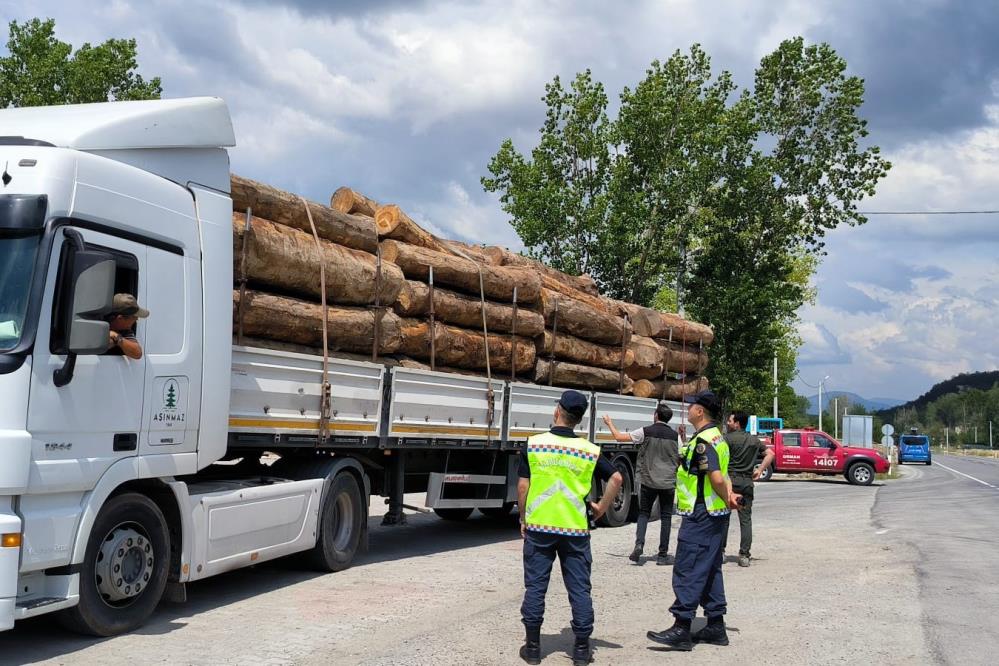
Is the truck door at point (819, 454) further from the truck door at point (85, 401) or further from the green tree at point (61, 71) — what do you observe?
the truck door at point (85, 401)

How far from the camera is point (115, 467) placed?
21.0 ft

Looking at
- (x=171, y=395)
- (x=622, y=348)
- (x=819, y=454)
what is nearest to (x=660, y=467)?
(x=622, y=348)

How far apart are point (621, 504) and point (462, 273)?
505 centimetres

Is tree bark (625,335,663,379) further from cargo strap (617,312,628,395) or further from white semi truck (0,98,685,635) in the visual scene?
white semi truck (0,98,685,635)

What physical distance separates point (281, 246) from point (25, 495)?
11.9ft

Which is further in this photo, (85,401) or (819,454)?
(819,454)

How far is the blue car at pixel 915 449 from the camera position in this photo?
6016 cm

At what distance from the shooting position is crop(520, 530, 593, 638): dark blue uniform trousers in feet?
20.1

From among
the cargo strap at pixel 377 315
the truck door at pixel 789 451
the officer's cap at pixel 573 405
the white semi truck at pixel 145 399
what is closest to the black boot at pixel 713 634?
the officer's cap at pixel 573 405

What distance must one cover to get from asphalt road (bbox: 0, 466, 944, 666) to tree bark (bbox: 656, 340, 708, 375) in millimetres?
4611

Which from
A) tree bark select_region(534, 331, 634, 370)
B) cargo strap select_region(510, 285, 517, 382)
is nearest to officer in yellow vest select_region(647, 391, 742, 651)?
cargo strap select_region(510, 285, 517, 382)

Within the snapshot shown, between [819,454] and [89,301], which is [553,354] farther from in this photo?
[819,454]

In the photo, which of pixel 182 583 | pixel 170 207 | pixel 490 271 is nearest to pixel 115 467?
pixel 182 583

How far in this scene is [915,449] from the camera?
60625 mm
